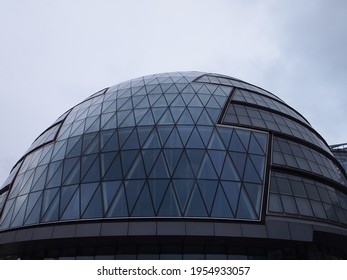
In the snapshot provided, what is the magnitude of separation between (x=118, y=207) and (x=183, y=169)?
4.69m

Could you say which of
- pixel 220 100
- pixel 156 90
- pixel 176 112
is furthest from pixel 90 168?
pixel 220 100

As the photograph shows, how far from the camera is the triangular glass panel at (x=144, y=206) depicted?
19391mm

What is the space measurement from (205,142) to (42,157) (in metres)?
13.7

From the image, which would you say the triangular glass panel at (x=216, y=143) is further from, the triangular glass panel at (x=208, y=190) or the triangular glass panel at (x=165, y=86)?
the triangular glass panel at (x=165, y=86)

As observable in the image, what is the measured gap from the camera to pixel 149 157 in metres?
22.2

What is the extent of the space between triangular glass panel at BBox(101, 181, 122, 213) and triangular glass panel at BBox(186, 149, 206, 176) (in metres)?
4.89

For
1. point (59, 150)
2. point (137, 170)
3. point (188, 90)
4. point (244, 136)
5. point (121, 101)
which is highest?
point (188, 90)

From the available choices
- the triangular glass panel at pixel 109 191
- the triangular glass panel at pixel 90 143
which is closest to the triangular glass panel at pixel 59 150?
the triangular glass panel at pixel 90 143

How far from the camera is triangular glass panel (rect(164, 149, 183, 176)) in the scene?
21.4m

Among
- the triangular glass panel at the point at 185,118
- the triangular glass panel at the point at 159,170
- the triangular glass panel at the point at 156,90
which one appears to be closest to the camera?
the triangular glass panel at the point at 159,170

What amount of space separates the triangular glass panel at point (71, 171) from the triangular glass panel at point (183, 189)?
7126mm

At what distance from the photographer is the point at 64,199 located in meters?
22.0

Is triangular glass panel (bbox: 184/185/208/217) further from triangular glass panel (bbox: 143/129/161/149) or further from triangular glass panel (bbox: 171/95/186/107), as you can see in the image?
triangular glass panel (bbox: 171/95/186/107)

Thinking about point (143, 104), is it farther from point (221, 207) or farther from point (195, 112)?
point (221, 207)
